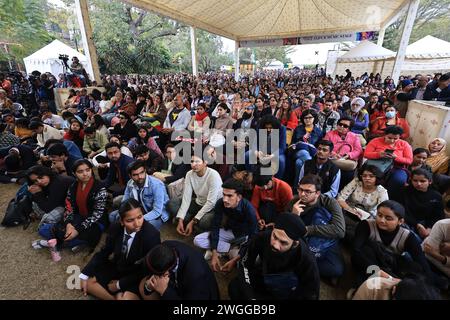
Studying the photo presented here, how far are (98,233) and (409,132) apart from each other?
233 inches

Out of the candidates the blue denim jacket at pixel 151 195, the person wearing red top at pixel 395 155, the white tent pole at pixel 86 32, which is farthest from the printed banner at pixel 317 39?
the blue denim jacket at pixel 151 195

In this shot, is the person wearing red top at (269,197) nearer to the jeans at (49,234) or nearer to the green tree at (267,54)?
the jeans at (49,234)

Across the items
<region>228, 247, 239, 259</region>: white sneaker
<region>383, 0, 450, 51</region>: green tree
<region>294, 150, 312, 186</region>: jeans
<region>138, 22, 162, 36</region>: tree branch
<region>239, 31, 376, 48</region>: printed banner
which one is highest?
<region>383, 0, 450, 51</region>: green tree

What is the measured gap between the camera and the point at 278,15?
1273cm

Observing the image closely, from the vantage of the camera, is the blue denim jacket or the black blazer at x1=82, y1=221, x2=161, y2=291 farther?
the blue denim jacket

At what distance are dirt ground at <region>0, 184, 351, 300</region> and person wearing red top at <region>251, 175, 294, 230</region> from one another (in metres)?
0.77

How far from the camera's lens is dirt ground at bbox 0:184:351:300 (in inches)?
83.7

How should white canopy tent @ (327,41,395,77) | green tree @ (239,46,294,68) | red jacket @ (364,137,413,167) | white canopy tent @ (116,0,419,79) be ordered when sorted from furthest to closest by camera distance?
green tree @ (239,46,294,68)
white canopy tent @ (327,41,395,77)
white canopy tent @ (116,0,419,79)
red jacket @ (364,137,413,167)

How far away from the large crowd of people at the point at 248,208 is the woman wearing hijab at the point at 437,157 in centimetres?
2

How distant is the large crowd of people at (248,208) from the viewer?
5.53 ft

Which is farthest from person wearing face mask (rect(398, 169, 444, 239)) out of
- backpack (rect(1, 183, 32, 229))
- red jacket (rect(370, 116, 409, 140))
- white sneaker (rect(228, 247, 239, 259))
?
backpack (rect(1, 183, 32, 229))

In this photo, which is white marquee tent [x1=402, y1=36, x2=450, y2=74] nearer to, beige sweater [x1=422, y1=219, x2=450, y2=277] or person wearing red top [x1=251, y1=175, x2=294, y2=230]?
beige sweater [x1=422, y1=219, x2=450, y2=277]

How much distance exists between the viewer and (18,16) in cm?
1731
